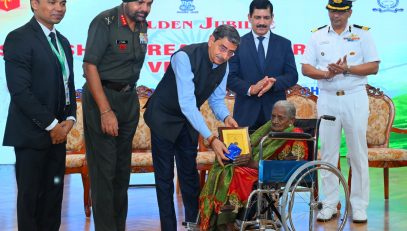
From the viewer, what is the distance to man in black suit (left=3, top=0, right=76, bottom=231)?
3607mm

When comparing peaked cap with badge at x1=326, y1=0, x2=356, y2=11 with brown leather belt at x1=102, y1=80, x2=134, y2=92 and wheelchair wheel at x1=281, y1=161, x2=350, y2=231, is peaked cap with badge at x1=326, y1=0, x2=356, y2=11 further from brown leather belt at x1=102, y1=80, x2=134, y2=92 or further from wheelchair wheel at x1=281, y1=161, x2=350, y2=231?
brown leather belt at x1=102, y1=80, x2=134, y2=92

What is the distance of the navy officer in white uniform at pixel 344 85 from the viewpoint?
5148mm

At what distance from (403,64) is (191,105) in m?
5.87

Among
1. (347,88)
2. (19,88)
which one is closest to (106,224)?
(19,88)

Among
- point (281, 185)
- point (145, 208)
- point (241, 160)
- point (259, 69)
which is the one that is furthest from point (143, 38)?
point (145, 208)

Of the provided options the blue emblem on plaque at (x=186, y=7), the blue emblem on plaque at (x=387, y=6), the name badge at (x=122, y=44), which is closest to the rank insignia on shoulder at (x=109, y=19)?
the name badge at (x=122, y=44)

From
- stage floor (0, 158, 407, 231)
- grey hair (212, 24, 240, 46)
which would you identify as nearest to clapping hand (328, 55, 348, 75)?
stage floor (0, 158, 407, 231)

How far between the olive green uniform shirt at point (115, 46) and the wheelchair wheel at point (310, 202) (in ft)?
3.52

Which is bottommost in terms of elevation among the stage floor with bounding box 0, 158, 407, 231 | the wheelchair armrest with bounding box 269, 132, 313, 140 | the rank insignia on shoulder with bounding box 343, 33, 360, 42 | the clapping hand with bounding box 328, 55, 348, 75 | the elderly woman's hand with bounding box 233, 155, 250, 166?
the stage floor with bounding box 0, 158, 407, 231

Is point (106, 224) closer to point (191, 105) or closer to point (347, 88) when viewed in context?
point (191, 105)

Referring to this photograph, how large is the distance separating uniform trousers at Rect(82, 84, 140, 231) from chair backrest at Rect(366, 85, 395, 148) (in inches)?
116

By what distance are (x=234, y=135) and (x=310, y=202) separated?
0.68 m

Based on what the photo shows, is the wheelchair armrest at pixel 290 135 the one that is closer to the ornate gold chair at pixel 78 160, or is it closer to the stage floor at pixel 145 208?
the stage floor at pixel 145 208

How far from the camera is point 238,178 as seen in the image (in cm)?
432
